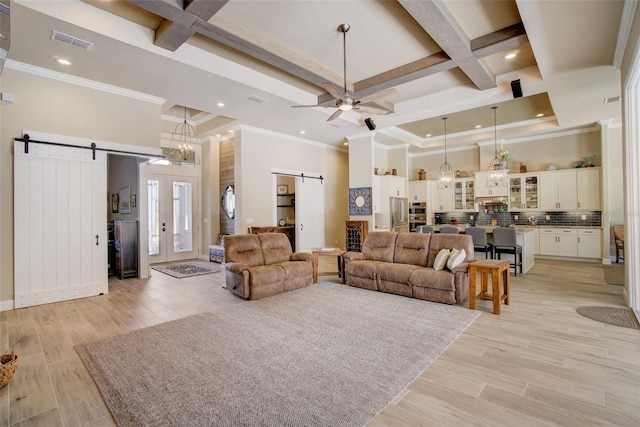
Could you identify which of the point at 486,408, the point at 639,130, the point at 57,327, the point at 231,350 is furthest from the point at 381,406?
the point at 639,130

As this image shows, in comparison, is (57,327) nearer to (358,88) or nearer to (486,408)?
(486,408)

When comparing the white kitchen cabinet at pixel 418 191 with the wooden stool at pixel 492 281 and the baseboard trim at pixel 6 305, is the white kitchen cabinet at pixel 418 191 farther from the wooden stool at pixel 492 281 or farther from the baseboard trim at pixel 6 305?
the baseboard trim at pixel 6 305

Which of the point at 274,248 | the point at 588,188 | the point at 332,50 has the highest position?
the point at 332,50

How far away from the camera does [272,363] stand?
261 centimetres

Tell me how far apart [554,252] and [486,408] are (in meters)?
7.49

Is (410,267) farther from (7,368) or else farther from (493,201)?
(493,201)

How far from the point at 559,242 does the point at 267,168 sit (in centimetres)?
757

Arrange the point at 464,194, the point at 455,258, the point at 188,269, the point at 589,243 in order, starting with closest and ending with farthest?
the point at 455,258 < the point at 188,269 < the point at 589,243 < the point at 464,194

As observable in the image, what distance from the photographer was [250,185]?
7.23 meters

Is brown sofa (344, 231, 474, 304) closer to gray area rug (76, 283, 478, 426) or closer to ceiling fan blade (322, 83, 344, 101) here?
gray area rug (76, 283, 478, 426)

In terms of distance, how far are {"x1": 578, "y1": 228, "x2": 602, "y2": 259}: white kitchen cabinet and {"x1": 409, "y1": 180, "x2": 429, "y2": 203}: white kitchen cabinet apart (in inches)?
155

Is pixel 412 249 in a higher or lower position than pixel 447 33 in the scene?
lower

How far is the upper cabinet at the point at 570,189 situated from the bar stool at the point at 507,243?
2867 millimetres

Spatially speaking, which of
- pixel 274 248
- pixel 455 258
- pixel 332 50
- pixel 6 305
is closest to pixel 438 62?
pixel 332 50
